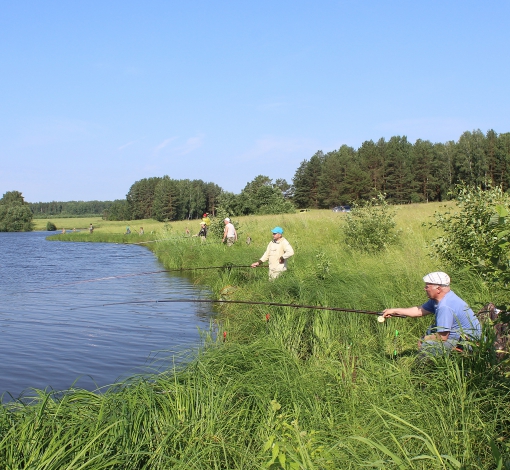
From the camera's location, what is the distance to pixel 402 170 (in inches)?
3054

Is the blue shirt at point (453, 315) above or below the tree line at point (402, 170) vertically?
below

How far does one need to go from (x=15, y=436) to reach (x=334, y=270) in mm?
6673

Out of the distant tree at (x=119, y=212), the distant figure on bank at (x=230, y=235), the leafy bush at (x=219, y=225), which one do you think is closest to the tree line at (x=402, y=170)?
the leafy bush at (x=219, y=225)

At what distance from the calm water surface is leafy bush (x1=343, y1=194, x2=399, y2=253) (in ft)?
14.3

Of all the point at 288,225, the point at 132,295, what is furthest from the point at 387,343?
the point at 288,225

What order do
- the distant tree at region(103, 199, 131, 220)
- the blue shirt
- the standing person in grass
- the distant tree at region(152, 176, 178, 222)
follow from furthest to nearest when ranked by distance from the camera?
1. the distant tree at region(103, 199, 131, 220)
2. the distant tree at region(152, 176, 178, 222)
3. the standing person in grass
4. the blue shirt

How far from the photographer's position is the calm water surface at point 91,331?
7262 millimetres

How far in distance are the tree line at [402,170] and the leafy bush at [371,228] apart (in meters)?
43.4

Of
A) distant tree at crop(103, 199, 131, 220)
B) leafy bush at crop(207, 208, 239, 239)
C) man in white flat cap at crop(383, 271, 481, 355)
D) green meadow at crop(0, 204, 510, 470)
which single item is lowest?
green meadow at crop(0, 204, 510, 470)

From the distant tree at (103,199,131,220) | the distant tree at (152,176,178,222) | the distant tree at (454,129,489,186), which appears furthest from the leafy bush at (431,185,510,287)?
the distant tree at (103,199,131,220)

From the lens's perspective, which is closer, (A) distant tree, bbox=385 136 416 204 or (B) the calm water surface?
(B) the calm water surface

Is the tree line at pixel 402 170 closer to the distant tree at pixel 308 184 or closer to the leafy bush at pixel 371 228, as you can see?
the distant tree at pixel 308 184

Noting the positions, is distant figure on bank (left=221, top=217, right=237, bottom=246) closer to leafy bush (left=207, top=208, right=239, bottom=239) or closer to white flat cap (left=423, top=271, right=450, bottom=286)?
leafy bush (left=207, top=208, right=239, bottom=239)

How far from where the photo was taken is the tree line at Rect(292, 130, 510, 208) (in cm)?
6562
